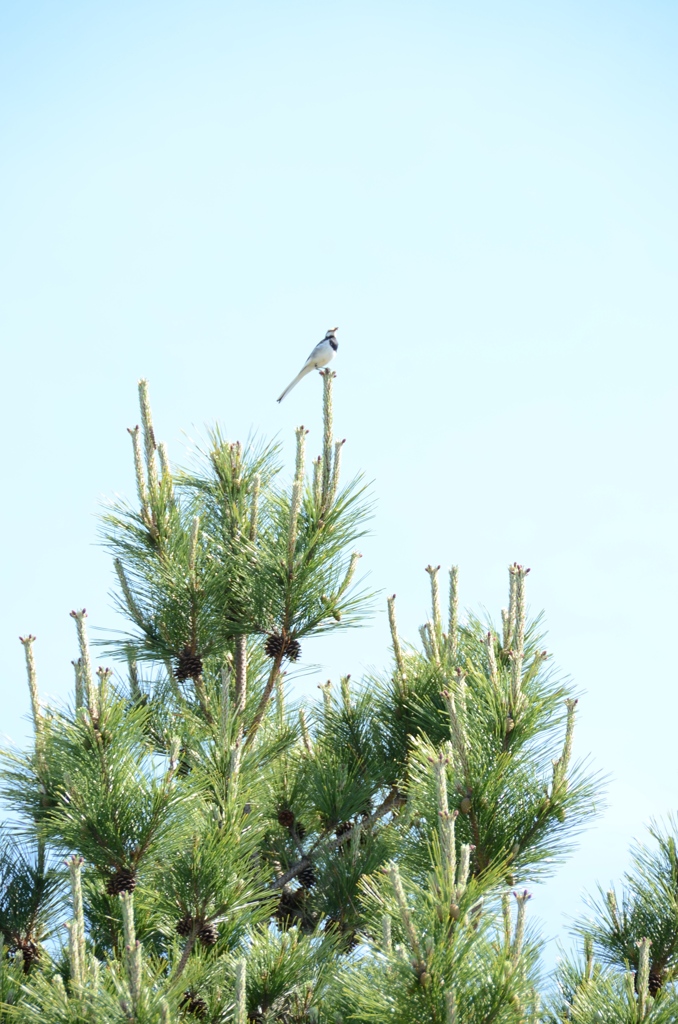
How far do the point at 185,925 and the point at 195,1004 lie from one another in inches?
9.0

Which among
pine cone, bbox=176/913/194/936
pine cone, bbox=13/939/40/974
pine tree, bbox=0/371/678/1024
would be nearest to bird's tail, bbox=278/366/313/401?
pine tree, bbox=0/371/678/1024

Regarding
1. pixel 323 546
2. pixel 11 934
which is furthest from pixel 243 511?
pixel 11 934

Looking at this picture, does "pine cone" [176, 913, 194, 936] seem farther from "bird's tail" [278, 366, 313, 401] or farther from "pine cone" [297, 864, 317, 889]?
"bird's tail" [278, 366, 313, 401]

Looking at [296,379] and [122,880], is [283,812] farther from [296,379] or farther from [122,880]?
[296,379]

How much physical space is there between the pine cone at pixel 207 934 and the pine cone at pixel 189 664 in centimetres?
104

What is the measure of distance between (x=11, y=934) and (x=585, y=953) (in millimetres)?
1964

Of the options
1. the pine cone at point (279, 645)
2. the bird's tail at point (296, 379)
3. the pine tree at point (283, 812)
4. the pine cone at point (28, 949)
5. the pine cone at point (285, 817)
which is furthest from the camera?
the bird's tail at point (296, 379)

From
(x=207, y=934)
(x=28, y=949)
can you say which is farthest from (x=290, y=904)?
(x=28, y=949)

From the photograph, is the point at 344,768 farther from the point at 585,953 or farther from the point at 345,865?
the point at 585,953

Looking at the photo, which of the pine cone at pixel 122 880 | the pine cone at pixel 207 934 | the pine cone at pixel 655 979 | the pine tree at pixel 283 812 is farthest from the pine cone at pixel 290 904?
the pine cone at pixel 655 979

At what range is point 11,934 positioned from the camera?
4172 millimetres

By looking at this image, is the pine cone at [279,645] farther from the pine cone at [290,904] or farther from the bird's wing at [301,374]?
the bird's wing at [301,374]

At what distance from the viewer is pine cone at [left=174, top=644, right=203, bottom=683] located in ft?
14.5

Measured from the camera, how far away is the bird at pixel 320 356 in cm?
648
